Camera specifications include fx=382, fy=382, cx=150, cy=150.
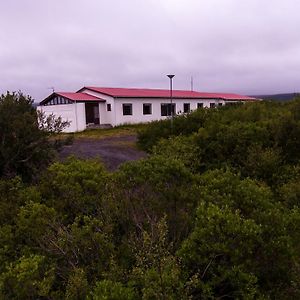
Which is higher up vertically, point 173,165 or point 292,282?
point 173,165

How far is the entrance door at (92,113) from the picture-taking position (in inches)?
1195

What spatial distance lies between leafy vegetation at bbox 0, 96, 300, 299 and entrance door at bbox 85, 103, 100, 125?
20688mm

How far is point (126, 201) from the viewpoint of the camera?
22.3 feet

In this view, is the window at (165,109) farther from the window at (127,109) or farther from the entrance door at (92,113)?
the entrance door at (92,113)

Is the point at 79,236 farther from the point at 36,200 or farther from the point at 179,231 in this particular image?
the point at 36,200

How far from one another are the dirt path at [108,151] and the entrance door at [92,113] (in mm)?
7178

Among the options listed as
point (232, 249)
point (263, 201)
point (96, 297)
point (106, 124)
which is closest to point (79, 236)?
Result: point (96, 297)

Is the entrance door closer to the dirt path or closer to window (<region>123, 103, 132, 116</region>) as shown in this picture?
window (<region>123, 103, 132, 116</region>)

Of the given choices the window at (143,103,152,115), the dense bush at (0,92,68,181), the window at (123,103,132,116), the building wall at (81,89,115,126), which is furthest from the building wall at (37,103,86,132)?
the dense bush at (0,92,68,181)

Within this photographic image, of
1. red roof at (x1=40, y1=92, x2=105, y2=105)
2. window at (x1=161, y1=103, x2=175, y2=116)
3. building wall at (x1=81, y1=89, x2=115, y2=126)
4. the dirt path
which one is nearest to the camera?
the dirt path

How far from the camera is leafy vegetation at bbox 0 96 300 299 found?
519 cm

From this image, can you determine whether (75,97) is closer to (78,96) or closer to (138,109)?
(78,96)

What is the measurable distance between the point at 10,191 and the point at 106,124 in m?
22.0

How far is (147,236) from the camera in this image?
5055 millimetres
